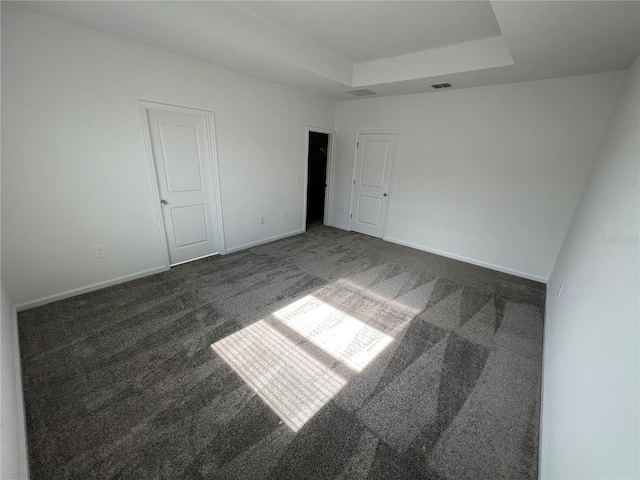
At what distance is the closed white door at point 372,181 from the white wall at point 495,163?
0.56ft

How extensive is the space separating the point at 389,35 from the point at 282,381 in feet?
11.5

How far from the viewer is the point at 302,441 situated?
1494 millimetres

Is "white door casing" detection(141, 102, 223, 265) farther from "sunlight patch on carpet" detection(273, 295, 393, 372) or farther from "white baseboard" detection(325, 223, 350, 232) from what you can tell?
"white baseboard" detection(325, 223, 350, 232)

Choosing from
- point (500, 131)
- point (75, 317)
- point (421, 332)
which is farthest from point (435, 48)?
point (75, 317)

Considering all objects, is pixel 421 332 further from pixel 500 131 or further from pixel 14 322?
pixel 14 322

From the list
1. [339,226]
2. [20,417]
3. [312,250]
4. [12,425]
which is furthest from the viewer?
[339,226]

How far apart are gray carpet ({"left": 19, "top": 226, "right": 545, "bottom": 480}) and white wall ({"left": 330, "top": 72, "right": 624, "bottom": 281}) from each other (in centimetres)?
89

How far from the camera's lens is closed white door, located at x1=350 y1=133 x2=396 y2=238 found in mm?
4691

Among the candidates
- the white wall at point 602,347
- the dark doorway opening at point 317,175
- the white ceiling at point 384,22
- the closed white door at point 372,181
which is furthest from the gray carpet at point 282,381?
the dark doorway opening at point 317,175

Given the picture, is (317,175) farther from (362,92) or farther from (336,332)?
(336,332)

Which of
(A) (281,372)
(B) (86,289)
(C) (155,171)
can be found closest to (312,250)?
(C) (155,171)

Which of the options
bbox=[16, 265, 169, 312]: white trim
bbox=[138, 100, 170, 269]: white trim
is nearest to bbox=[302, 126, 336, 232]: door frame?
bbox=[138, 100, 170, 269]: white trim

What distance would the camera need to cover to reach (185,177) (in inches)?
135

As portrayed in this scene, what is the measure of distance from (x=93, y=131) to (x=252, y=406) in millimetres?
2892
